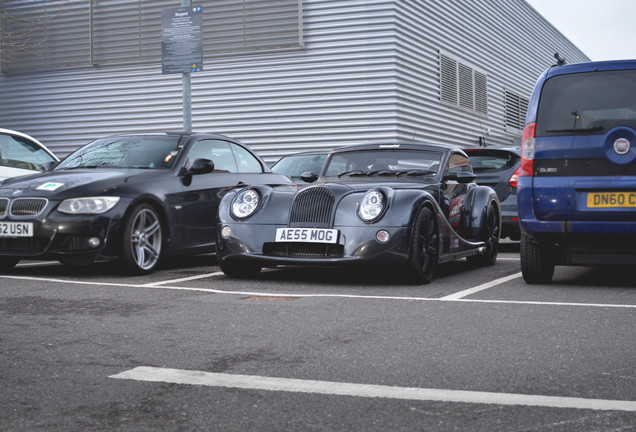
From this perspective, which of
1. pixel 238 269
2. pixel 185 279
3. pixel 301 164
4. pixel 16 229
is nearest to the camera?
pixel 16 229

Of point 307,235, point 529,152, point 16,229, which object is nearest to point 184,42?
point 16,229

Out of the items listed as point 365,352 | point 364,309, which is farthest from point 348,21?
point 365,352

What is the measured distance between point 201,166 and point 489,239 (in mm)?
3180

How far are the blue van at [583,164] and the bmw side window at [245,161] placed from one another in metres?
3.78

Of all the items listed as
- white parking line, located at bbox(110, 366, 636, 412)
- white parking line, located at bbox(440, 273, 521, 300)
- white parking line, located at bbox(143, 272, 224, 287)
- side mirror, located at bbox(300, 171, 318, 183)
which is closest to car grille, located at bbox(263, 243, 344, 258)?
white parking line, located at bbox(143, 272, 224, 287)

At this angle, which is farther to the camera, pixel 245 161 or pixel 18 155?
pixel 18 155

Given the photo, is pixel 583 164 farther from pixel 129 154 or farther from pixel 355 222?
pixel 129 154

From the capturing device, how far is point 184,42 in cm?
1511

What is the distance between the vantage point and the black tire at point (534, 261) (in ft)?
24.9

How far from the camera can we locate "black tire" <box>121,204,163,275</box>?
319 inches

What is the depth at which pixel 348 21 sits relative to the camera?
1936 centimetres

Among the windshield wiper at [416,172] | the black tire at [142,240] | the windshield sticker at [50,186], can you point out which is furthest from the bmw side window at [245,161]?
the windshield sticker at [50,186]

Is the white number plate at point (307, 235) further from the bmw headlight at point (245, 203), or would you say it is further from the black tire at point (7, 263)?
the black tire at point (7, 263)

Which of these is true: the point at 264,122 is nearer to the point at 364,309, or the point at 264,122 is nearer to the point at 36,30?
the point at 36,30
